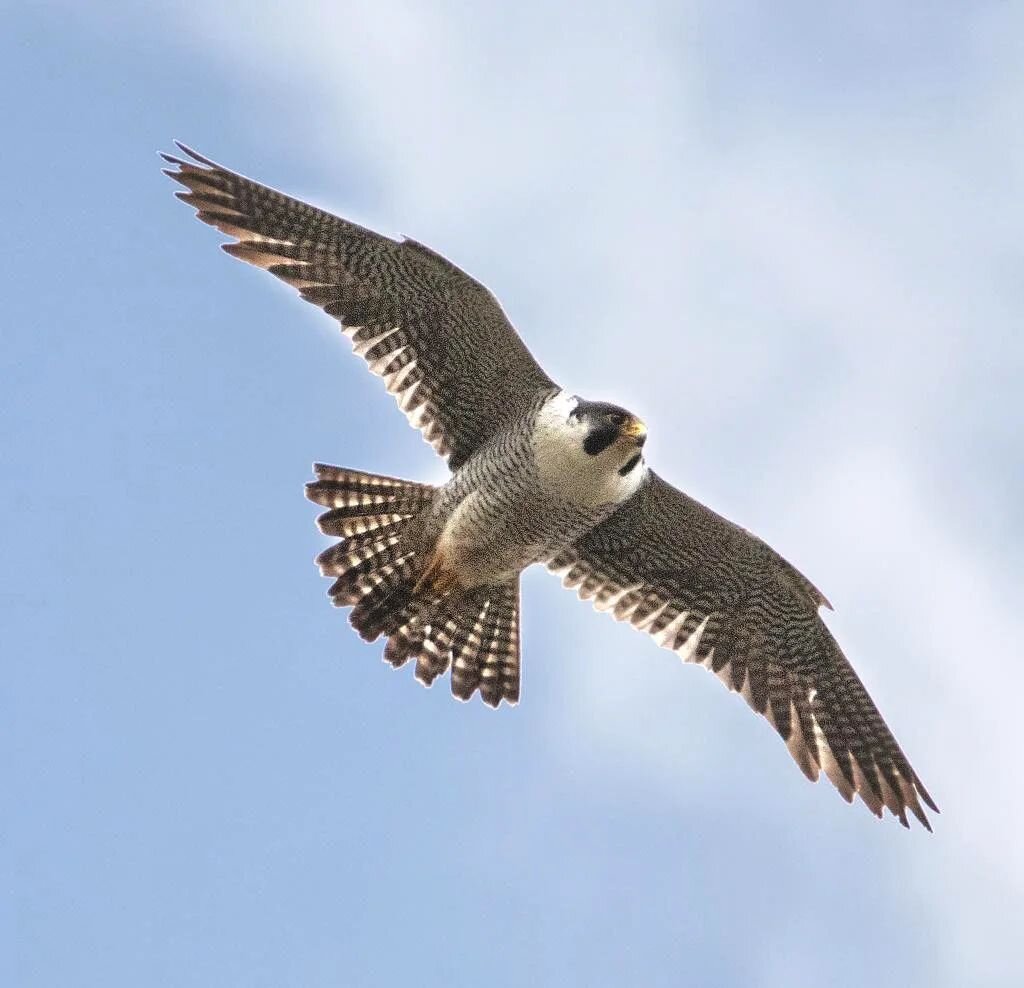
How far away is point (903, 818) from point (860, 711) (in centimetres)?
76

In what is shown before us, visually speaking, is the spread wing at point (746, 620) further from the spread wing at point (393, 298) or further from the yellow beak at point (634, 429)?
the spread wing at point (393, 298)

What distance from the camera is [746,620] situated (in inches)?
545

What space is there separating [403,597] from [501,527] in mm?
902

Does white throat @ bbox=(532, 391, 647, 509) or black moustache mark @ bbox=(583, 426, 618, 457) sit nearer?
black moustache mark @ bbox=(583, 426, 618, 457)

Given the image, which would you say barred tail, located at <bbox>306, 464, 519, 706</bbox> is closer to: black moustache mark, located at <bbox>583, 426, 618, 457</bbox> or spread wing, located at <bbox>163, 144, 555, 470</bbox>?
spread wing, located at <bbox>163, 144, 555, 470</bbox>

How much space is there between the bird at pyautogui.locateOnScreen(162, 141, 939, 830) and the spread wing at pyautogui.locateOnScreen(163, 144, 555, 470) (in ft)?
0.04

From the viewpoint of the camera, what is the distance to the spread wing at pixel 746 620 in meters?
13.5

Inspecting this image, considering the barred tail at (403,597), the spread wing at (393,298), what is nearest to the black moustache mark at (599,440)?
the spread wing at (393,298)

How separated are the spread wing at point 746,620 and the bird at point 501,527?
0.01 meters

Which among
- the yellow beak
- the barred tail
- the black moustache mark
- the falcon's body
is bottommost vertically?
the barred tail

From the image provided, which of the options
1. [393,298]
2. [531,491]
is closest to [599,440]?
[531,491]

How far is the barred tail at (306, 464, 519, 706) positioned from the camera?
43.6 ft

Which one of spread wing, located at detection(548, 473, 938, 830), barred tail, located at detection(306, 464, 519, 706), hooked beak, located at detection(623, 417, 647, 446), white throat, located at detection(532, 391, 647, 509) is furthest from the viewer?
spread wing, located at detection(548, 473, 938, 830)

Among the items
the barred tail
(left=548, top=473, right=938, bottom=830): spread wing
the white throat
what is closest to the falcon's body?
the white throat
